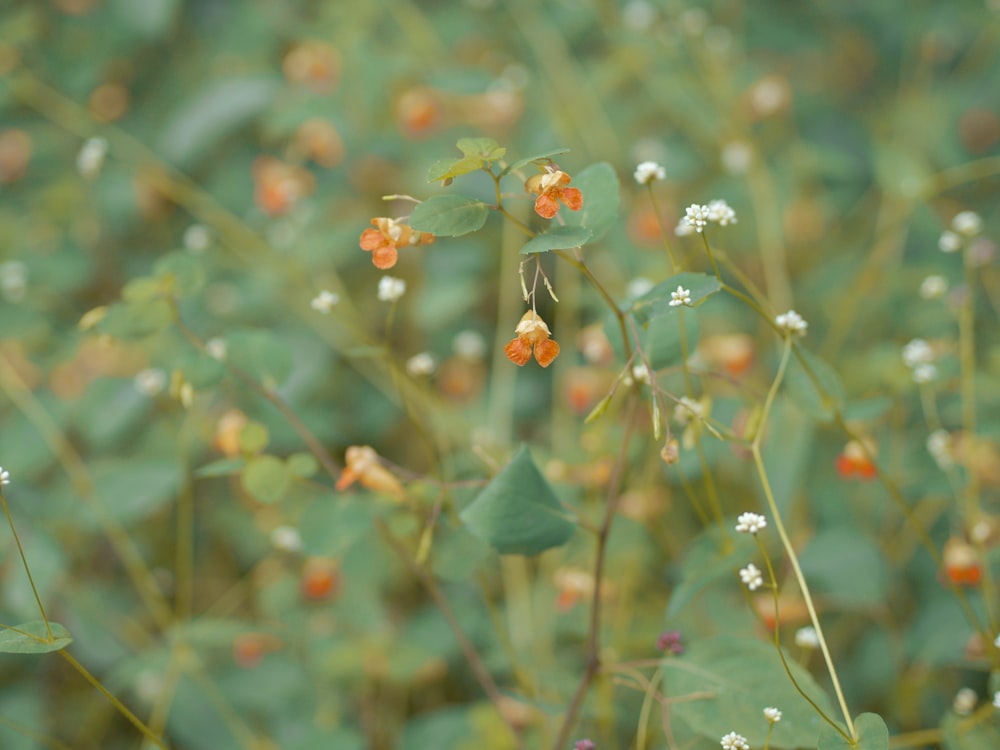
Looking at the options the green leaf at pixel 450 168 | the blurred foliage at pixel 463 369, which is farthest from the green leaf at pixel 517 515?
the green leaf at pixel 450 168

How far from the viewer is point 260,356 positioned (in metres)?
0.79

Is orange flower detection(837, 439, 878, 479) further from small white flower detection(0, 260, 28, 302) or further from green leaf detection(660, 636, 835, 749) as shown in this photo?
small white flower detection(0, 260, 28, 302)

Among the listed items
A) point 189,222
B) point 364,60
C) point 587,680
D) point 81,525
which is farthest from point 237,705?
point 364,60

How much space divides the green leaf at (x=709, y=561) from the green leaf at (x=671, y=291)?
20 cm

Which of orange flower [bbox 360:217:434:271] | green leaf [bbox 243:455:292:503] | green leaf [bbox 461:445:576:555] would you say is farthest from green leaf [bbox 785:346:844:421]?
green leaf [bbox 243:455:292:503]

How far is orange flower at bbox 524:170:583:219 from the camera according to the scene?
0.55 meters

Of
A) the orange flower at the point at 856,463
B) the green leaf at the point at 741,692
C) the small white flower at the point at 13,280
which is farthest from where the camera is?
the small white flower at the point at 13,280

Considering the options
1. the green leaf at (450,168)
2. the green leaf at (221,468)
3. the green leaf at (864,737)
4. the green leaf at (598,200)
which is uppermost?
the green leaf at (450,168)

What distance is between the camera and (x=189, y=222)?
5.22ft

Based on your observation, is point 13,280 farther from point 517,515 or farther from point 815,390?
point 815,390

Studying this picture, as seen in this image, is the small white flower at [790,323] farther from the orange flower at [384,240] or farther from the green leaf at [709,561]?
the orange flower at [384,240]

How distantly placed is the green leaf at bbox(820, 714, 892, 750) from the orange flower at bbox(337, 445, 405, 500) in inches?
15.0

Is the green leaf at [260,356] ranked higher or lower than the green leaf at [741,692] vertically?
higher

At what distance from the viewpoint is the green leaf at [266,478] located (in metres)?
0.72
